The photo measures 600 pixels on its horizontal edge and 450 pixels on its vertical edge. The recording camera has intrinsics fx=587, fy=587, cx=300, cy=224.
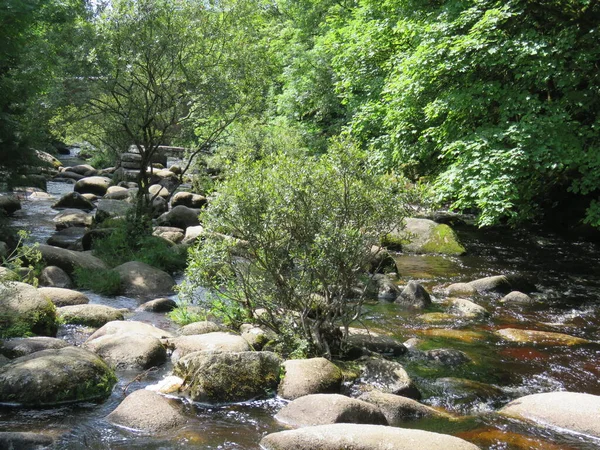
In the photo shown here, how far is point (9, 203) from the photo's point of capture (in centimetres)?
2161

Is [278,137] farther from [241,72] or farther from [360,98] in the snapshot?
[241,72]

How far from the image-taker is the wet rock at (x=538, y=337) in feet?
33.7

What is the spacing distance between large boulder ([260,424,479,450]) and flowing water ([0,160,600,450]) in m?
0.59

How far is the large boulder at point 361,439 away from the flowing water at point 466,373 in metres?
0.59

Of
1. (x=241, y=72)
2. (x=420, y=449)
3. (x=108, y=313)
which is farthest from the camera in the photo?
(x=241, y=72)

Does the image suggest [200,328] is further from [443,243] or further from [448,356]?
[443,243]

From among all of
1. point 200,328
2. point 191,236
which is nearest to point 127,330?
point 200,328

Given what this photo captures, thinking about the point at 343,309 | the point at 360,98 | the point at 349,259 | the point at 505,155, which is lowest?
the point at 343,309

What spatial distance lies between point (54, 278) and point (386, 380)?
802 cm

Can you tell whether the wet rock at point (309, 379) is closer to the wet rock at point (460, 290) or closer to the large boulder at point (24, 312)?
the large boulder at point (24, 312)

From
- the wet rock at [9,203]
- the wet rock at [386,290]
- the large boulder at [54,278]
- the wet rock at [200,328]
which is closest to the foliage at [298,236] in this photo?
the wet rock at [200,328]

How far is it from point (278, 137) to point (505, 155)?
1340 centimetres

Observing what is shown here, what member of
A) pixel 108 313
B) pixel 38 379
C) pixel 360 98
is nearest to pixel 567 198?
pixel 360 98

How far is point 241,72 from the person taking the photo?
699 inches
